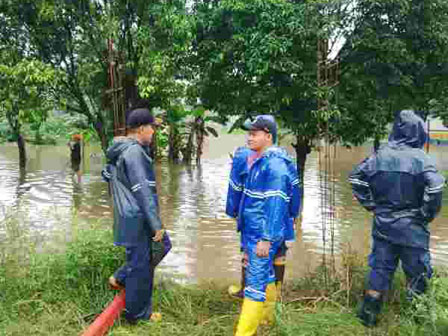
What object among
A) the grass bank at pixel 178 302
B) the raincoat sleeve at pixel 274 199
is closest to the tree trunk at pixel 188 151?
the grass bank at pixel 178 302

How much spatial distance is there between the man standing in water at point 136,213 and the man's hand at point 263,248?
2.73 feet

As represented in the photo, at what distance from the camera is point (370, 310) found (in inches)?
153

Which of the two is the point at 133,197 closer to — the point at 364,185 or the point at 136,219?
the point at 136,219

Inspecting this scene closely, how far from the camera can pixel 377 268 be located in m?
3.93

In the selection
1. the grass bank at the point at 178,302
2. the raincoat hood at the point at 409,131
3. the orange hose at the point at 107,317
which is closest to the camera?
the orange hose at the point at 107,317

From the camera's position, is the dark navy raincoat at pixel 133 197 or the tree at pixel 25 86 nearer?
the dark navy raincoat at pixel 133 197

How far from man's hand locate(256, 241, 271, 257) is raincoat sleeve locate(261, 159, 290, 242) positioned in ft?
0.12

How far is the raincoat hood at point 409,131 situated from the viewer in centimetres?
390

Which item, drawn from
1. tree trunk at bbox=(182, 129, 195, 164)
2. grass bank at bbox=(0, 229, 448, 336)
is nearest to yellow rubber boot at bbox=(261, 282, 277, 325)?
grass bank at bbox=(0, 229, 448, 336)

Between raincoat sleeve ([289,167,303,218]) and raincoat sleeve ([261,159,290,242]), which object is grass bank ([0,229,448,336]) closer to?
raincoat sleeve ([261,159,290,242])

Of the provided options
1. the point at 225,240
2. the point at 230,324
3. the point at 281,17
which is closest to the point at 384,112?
the point at 281,17

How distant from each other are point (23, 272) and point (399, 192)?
326 centimetres

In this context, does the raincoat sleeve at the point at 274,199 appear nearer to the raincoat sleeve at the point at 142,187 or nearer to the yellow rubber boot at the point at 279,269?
the yellow rubber boot at the point at 279,269

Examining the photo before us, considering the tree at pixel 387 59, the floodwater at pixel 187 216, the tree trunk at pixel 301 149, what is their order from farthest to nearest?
the tree trunk at pixel 301 149
the tree at pixel 387 59
the floodwater at pixel 187 216
